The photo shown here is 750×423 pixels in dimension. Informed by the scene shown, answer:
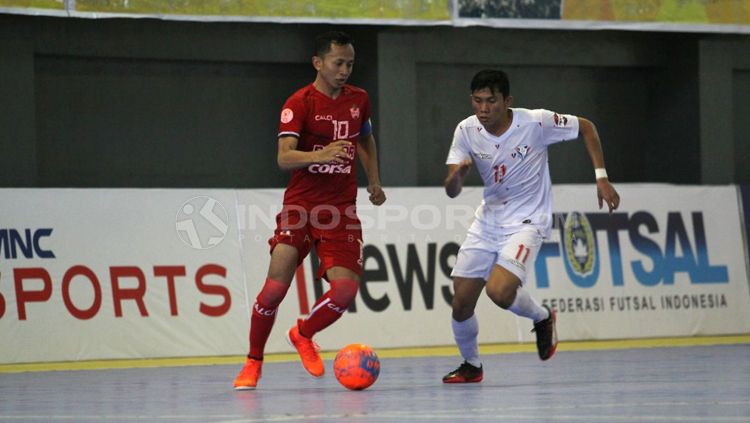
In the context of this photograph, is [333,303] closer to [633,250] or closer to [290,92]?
[633,250]

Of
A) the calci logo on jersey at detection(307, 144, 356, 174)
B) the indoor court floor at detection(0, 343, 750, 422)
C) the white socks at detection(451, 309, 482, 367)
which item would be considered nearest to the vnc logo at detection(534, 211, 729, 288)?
the indoor court floor at detection(0, 343, 750, 422)

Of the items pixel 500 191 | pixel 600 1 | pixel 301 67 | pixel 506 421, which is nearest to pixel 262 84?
pixel 301 67

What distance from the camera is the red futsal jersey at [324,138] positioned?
8906 mm

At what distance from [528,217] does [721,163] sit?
9.54 meters

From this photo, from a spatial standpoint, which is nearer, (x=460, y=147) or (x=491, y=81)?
(x=491, y=81)

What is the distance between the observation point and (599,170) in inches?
360

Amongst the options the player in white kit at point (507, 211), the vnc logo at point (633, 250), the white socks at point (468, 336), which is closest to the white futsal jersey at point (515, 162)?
the player in white kit at point (507, 211)

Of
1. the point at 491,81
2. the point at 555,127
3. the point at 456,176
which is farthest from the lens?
the point at 555,127

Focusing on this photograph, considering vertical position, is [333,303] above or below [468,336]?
above

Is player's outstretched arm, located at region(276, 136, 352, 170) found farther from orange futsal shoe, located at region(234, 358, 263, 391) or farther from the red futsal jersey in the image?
orange futsal shoe, located at region(234, 358, 263, 391)

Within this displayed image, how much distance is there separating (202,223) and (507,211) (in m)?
4.88

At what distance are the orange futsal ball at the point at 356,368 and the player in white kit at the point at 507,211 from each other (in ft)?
3.00

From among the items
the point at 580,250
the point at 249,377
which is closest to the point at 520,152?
the point at 249,377

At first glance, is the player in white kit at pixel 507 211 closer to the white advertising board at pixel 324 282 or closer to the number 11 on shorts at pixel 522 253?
the number 11 on shorts at pixel 522 253
